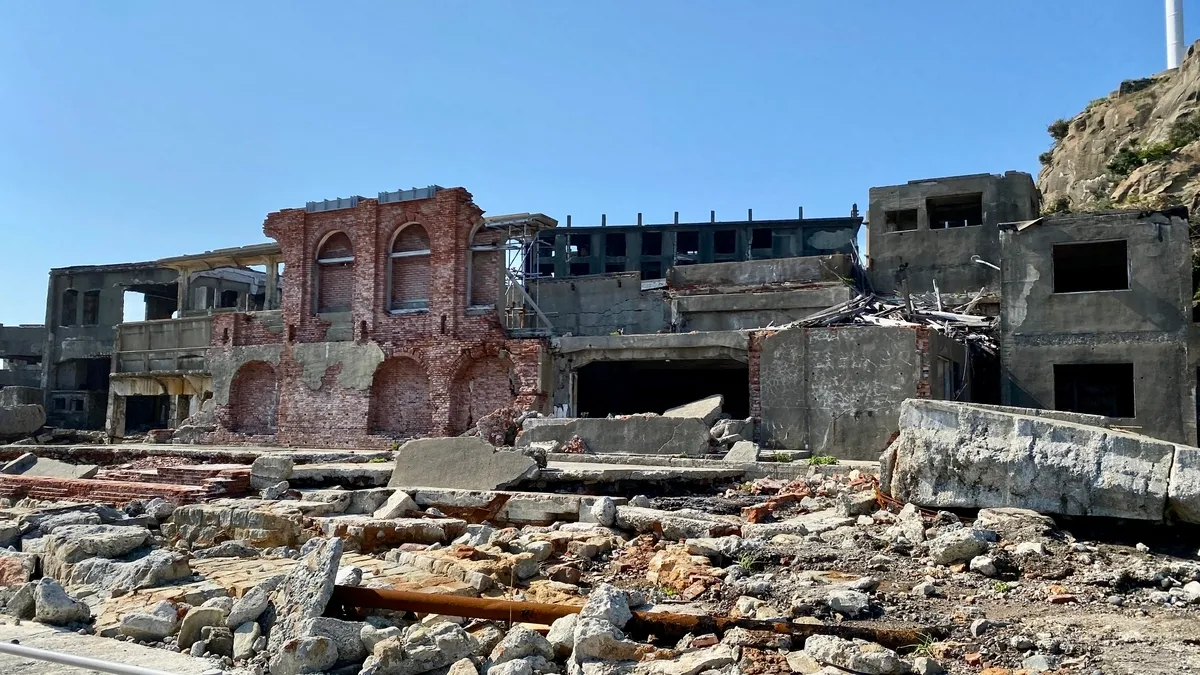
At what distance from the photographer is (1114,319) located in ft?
49.7

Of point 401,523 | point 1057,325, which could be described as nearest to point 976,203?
point 1057,325

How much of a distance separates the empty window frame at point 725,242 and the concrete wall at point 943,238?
19.0 meters

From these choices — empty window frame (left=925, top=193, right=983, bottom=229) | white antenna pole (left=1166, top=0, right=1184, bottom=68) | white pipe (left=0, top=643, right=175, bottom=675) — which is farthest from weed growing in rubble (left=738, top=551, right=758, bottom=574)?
white antenna pole (left=1166, top=0, right=1184, bottom=68)

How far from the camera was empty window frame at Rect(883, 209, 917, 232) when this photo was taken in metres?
22.6

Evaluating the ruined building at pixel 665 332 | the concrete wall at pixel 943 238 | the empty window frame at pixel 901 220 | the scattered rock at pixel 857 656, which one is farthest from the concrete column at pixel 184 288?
the scattered rock at pixel 857 656

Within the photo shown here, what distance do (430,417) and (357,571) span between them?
13.5 m

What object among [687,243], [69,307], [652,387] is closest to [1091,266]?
[652,387]

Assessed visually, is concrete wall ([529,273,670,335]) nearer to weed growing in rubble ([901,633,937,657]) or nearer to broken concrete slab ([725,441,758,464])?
broken concrete slab ([725,441,758,464])

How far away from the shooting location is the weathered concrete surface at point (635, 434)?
1308cm

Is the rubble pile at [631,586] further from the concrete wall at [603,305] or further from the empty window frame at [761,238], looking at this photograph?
the empty window frame at [761,238]

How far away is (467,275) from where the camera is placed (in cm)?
1978

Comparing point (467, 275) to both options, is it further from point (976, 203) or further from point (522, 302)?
point (976, 203)

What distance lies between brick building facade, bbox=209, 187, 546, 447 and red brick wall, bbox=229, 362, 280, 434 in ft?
0.10

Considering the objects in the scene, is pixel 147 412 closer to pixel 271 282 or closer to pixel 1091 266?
pixel 271 282
